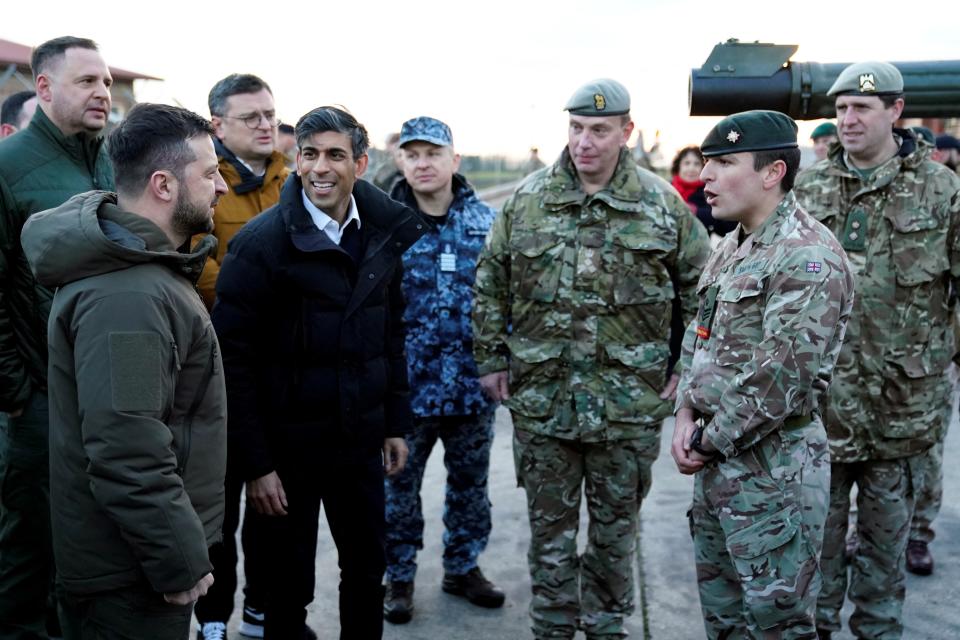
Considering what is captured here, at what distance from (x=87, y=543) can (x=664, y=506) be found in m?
3.50

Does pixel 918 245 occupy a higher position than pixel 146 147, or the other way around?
pixel 146 147

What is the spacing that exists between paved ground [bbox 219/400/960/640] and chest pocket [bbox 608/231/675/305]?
1.41 metres

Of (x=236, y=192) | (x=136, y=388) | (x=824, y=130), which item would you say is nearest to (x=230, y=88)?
(x=236, y=192)

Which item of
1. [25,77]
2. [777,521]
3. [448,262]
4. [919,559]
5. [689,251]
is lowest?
[919,559]

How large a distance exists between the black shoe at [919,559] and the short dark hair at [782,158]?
239 centimetres

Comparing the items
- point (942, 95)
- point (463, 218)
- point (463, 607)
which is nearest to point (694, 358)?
point (942, 95)

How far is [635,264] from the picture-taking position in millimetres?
3252

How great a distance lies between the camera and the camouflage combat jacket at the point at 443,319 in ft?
12.3

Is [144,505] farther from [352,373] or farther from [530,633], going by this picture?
[530,633]

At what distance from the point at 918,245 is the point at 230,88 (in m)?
2.79

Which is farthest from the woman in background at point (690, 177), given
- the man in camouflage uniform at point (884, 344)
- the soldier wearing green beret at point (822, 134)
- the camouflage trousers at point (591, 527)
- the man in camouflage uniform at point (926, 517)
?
the camouflage trousers at point (591, 527)

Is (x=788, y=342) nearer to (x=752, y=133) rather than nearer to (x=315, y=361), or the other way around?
(x=752, y=133)

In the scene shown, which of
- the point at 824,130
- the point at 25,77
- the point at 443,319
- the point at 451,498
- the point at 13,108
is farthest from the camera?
the point at 25,77

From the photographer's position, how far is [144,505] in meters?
1.85
